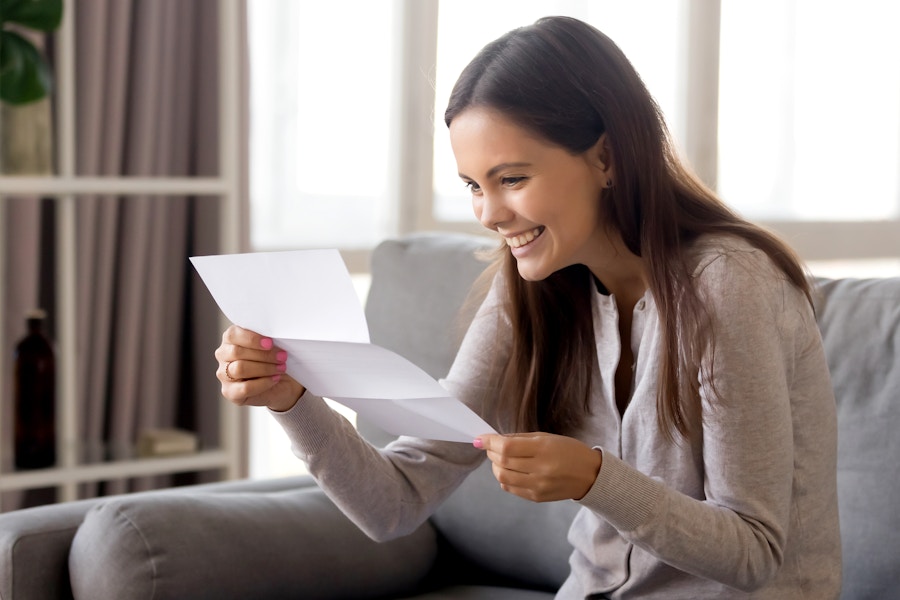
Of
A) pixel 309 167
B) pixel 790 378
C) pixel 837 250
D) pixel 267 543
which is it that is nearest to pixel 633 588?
pixel 790 378

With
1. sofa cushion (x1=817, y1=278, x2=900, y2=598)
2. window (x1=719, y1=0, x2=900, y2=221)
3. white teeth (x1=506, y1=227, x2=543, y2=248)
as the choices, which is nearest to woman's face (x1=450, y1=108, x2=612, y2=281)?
white teeth (x1=506, y1=227, x2=543, y2=248)

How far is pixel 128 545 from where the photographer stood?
1.47 meters

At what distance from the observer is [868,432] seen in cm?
147

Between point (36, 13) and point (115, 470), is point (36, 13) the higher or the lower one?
the higher one

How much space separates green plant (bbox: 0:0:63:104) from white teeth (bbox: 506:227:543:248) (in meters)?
1.18

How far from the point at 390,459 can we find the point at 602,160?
0.46m

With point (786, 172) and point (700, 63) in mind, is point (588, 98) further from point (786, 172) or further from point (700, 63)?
point (786, 172)

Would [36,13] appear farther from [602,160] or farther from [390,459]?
[602,160]

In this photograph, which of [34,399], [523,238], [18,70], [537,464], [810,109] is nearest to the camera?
[537,464]

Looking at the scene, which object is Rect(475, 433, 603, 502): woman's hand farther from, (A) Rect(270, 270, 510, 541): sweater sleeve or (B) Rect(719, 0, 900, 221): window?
(B) Rect(719, 0, 900, 221): window

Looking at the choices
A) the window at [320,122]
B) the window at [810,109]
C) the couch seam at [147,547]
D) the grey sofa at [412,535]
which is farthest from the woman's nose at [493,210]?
the window at [810,109]

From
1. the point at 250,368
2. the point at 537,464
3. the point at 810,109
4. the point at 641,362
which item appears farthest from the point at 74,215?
the point at 810,109

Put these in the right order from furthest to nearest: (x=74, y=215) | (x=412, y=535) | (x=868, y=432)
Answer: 1. (x=74, y=215)
2. (x=412, y=535)
3. (x=868, y=432)

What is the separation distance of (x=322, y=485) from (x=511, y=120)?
0.48 meters
